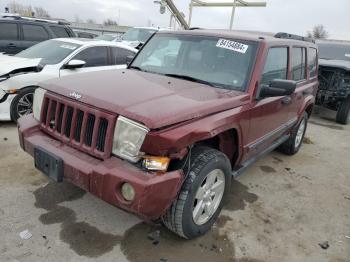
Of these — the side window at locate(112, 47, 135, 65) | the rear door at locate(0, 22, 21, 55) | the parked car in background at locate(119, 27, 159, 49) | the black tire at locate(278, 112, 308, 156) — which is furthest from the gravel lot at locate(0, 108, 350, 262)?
the parked car in background at locate(119, 27, 159, 49)

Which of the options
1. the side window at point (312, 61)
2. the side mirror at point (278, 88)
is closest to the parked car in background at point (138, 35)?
the side window at point (312, 61)

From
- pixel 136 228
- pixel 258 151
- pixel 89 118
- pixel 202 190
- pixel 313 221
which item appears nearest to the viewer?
pixel 89 118

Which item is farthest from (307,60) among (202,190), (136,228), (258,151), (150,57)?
(136,228)

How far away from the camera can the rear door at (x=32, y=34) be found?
8.55m

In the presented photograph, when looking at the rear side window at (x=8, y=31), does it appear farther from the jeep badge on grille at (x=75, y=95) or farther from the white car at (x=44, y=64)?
the jeep badge on grille at (x=75, y=95)

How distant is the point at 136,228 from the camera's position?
3088 millimetres

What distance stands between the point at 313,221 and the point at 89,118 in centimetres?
262

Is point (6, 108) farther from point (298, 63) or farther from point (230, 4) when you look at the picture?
point (230, 4)

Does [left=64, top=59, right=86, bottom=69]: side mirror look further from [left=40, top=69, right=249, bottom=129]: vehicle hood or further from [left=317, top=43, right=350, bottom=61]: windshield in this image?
[left=317, top=43, right=350, bottom=61]: windshield

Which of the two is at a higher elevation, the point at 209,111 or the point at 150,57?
the point at 150,57

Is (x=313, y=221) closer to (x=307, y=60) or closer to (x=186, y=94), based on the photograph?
(x=186, y=94)

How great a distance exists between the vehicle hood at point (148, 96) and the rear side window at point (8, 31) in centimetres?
624

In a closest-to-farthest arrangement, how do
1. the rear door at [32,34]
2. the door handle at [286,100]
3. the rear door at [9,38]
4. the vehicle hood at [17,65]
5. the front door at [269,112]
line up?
the front door at [269,112] → the door handle at [286,100] → the vehicle hood at [17,65] → the rear door at [9,38] → the rear door at [32,34]

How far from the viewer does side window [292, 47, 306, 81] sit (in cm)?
436
